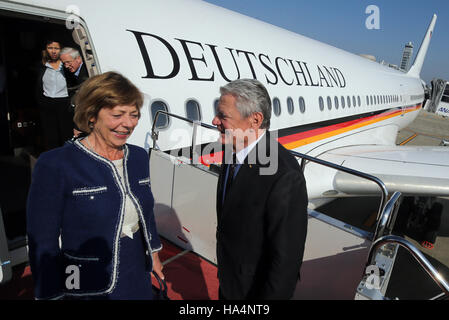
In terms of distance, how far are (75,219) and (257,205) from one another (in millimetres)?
920

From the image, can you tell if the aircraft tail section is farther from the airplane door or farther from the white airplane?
the airplane door

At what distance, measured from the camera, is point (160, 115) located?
346cm

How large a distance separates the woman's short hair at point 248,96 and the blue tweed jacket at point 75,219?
72 cm

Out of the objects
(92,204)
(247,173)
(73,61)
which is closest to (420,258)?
(247,173)

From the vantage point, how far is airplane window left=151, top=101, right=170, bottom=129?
11.1 ft

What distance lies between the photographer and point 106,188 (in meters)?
1.52

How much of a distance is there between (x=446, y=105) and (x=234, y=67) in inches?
1482

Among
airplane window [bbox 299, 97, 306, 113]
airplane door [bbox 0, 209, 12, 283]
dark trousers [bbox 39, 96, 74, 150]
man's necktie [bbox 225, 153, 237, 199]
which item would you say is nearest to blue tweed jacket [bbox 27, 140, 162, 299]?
man's necktie [bbox 225, 153, 237, 199]

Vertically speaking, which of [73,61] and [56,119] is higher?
[73,61]

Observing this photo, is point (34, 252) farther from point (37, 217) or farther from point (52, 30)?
point (52, 30)

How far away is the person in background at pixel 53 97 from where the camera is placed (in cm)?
358

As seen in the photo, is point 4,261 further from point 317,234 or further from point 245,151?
point 317,234

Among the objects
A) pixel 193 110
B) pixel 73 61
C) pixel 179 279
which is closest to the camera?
pixel 179 279

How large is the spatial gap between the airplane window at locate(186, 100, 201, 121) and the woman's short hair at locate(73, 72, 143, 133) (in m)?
2.22
